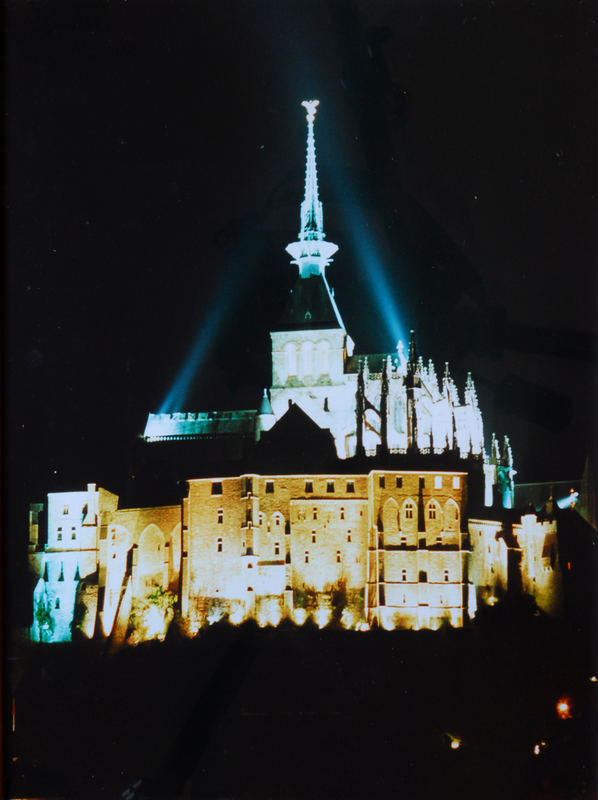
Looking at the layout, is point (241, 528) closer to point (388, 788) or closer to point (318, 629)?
point (318, 629)

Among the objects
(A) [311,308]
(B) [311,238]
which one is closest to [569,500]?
(A) [311,308]

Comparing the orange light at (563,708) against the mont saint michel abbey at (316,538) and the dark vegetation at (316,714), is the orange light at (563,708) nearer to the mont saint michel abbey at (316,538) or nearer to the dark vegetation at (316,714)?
the dark vegetation at (316,714)

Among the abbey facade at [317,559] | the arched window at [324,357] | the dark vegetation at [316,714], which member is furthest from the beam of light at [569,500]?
the arched window at [324,357]

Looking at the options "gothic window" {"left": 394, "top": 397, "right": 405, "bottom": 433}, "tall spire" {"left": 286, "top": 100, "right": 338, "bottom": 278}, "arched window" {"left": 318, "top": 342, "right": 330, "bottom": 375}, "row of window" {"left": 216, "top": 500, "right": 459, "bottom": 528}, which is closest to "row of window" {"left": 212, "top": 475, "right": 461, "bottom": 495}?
"row of window" {"left": 216, "top": 500, "right": 459, "bottom": 528}

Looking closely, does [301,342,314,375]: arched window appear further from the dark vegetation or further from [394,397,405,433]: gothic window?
the dark vegetation

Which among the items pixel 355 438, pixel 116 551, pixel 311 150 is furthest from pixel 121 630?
pixel 311 150

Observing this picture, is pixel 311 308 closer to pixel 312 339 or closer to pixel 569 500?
pixel 312 339
